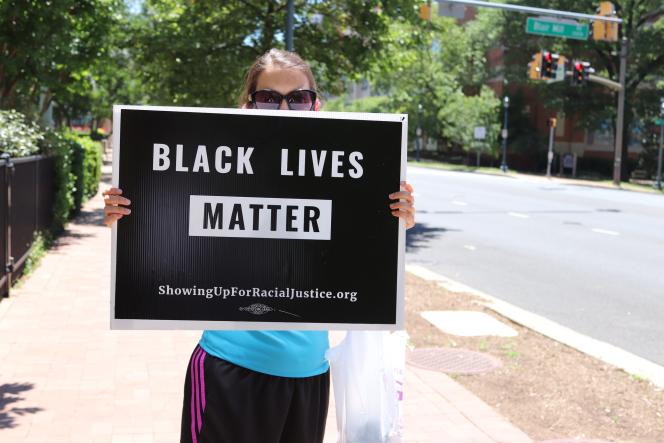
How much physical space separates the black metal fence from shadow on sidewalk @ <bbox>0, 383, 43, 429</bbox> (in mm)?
2986

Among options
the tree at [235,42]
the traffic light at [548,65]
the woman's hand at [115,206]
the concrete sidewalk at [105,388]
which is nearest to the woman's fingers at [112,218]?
the woman's hand at [115,206]

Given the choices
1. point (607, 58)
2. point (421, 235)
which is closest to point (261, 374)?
point (421, 235)

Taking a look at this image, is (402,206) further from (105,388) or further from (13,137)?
(13,137)

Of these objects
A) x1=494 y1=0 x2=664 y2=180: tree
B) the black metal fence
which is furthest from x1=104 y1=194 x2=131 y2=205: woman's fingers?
x1=494 y1=0 x2=664 y2=180: tree

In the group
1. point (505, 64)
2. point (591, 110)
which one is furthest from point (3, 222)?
point (505, 64)

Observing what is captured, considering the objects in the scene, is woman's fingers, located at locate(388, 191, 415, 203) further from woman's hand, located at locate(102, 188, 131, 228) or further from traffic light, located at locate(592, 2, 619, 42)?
traffic light, located at locate(592, 2, 619, 42)

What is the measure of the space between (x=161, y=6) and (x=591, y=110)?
34544 millimetres

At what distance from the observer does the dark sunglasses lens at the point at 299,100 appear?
250 centimetres

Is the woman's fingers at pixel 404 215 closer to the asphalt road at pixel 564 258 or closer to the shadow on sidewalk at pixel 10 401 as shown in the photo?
the shadow on sidewalk at pixel 10 401

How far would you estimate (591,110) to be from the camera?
153 feet

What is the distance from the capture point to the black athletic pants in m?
2.40

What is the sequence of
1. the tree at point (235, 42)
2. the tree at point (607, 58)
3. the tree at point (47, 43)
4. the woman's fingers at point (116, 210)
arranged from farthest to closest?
the tree at point (607, 58)
the tree at point (235, 42)
the tree at point (47, 43)
the woman's fingers at point (116, 210)

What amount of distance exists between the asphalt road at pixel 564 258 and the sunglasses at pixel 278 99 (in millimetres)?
5209

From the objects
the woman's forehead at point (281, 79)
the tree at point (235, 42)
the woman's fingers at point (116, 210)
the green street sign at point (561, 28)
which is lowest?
the woman's fingers at point (116, 210)
